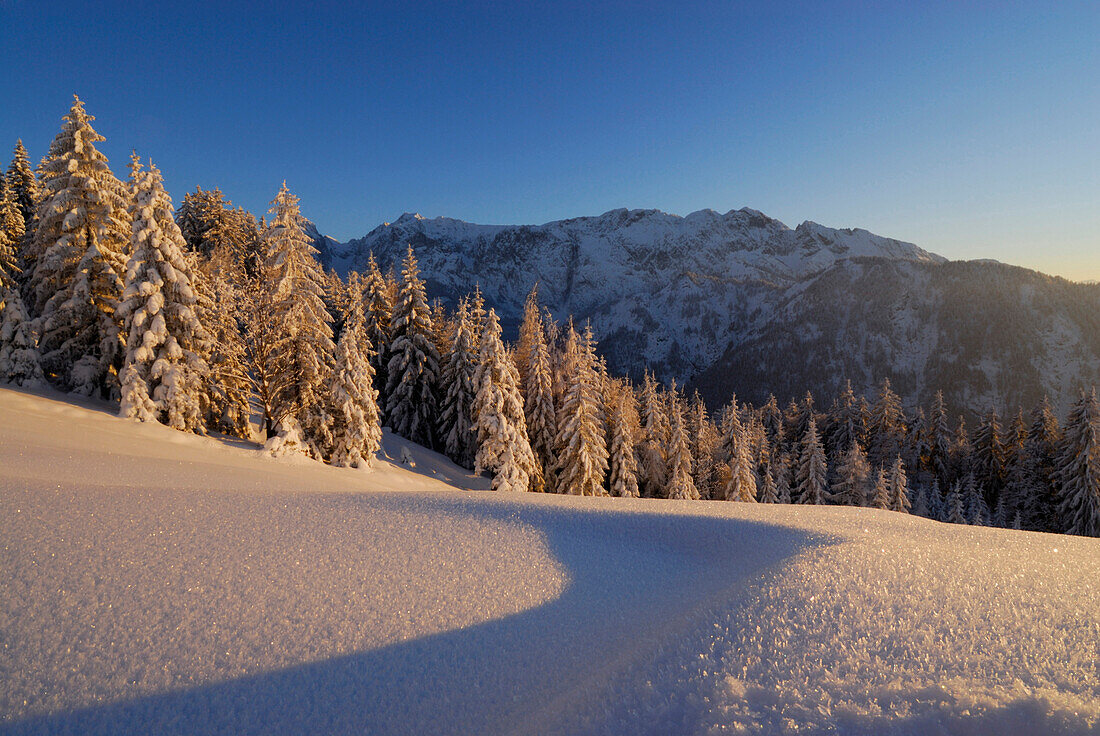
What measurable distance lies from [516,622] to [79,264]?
2447cm

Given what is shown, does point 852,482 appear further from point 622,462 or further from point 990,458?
point 622,462

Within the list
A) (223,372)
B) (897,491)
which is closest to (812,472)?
(897,491)

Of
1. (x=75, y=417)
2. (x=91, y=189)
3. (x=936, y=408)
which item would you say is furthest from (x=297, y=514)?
(x=936, y=408)

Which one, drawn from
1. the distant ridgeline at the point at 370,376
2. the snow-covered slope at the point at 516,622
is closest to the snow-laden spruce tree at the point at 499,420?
the distant ridgeline at the point at 370,376

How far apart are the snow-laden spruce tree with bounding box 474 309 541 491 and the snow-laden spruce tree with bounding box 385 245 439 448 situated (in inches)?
363

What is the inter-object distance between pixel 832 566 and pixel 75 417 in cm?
2134

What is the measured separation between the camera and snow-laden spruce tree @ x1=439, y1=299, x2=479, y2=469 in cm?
3106

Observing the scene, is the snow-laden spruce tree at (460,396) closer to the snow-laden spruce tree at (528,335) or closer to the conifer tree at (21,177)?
the snow-laden spruce tree at (528,335)

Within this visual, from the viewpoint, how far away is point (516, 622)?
4062mm

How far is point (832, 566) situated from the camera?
4.02 metres

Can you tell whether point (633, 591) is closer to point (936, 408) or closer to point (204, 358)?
point (204, 358)


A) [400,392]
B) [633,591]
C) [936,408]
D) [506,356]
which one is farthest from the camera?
[936,408]

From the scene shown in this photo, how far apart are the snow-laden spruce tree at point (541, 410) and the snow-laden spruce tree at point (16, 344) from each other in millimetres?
21994

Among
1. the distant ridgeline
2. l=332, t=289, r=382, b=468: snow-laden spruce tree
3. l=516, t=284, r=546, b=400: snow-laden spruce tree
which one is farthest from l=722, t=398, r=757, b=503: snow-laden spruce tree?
l=332, t=289, r=382, b=468: snow-laden spruce tree
